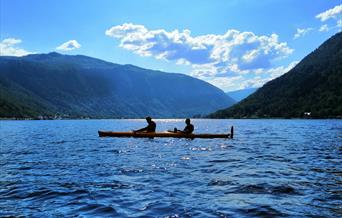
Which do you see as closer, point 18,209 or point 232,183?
point 18,209

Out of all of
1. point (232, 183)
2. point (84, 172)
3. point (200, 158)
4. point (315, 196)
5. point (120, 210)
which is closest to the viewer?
point (120, 210)

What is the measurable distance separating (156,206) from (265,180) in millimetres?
6979

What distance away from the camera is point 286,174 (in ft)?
68.6

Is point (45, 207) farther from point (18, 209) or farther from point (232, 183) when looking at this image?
point (232, 183)

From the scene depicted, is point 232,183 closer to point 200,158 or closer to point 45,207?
point 45,207

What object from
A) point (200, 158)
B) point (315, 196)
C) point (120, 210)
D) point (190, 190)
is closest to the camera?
point (120, 210)

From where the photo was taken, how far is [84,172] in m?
22.4

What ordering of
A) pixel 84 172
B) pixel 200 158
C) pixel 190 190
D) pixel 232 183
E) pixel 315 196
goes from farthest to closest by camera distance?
pixel 200 158 < pixel 84 172 < pixel 232 183 < pixel 190 190 < pixel 315 196

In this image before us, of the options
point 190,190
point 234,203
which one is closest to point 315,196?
point 234,203

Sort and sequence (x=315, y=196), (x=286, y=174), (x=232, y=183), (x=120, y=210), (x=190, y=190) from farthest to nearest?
(x=286, y=174), (x=232, y=183), (x=190, y=190), (x=315, y=196), (x=120, y=210)

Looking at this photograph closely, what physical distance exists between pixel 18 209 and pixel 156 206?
4.78 meters

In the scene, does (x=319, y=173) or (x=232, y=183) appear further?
(x=319, y=173)

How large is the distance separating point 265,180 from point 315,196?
11.9 feet

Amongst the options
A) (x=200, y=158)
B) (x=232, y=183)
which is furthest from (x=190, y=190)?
(x=200, y=158)
